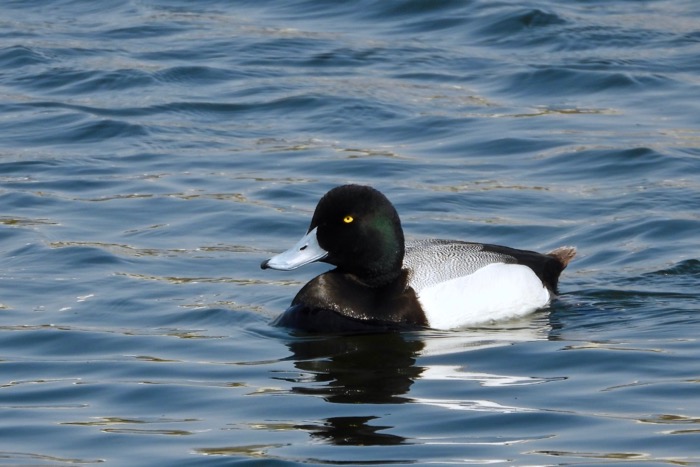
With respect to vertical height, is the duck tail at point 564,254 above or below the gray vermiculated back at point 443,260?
below

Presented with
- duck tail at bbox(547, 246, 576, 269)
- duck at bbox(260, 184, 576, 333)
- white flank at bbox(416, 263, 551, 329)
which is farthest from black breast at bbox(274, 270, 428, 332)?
duck tail at bbox(547, 246, 576, 269)

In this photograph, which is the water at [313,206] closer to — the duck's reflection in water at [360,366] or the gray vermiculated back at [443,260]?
the duck's reflection in water at [360,366]

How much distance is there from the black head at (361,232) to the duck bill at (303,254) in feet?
0.12

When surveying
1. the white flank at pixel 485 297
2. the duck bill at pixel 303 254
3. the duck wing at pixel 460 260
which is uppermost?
the duck bill at pixel 303 254

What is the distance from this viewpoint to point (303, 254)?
920 centimetres

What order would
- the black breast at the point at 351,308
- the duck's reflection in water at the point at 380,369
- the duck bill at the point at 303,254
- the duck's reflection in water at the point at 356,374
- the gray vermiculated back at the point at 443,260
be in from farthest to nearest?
the gray vermiculated back at the point at 443,260 < the duck bill at the point at 303,254 < the black breast at the point at 351,308 < the duck's reflection in water at the point at 380,369 < the duck's reflection in water at the point at 356,374

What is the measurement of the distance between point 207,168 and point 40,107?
3250 mm

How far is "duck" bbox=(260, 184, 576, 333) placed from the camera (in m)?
9.09

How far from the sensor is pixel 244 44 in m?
18.3

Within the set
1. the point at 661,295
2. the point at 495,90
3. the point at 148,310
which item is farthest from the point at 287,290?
the point at 495,90

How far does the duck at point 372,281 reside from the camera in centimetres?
909

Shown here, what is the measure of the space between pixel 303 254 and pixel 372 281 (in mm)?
473

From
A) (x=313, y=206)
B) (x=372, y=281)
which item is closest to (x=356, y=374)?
(x=372, y=281)

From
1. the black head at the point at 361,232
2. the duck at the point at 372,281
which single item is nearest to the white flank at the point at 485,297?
the duck at the point at 372,281
